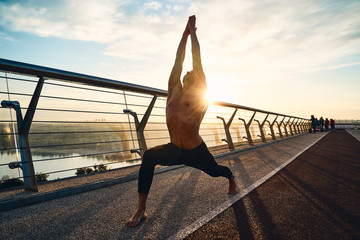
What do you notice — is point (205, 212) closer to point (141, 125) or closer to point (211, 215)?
point (211, 215)

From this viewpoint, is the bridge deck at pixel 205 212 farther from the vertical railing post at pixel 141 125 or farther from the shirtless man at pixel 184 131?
the vertical railing post at pixel 141 125

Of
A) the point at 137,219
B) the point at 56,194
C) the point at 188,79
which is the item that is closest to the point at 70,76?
the point at 56,194

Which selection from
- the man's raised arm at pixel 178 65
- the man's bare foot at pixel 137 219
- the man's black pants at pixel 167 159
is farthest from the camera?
the man's raised arm at pixel 178 65

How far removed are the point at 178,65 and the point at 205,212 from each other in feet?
5.39

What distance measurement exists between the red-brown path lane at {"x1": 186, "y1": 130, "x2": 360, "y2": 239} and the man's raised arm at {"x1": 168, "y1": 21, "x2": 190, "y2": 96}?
1471 mm

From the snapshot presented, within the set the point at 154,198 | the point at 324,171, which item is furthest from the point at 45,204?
the point at 324,171

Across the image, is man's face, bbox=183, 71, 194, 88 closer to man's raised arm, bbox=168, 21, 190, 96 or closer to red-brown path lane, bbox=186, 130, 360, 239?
man's raised arm, bbox=168, 21, 190, 96

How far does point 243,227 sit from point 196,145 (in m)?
Answer: 0.92

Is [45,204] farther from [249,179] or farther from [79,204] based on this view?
[249,179]

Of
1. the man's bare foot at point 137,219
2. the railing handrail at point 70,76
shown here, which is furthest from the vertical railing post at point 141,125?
the man's bare foot at point 137,219

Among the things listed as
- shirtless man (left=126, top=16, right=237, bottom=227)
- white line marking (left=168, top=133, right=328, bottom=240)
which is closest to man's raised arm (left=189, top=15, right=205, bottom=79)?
shirtless man (left=126, top=16, right=237, bottom=227)

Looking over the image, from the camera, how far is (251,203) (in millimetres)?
2582

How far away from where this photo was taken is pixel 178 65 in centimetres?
266

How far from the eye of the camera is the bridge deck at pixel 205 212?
1895 mm
